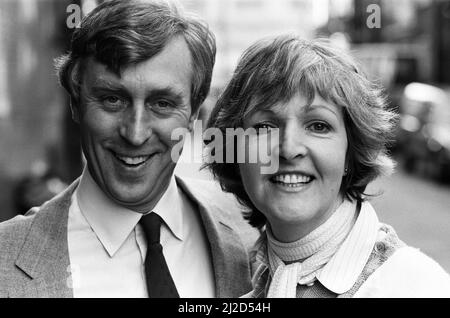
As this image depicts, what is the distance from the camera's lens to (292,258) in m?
1.72

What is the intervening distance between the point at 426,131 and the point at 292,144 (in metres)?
9.18

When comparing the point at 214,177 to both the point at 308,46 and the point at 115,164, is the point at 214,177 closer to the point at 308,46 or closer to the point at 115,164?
the point at 115,164

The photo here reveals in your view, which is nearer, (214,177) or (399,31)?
(214,177)

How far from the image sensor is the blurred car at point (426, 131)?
10.1 meters

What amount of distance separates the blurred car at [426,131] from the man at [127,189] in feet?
27.4

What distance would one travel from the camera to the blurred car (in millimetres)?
10113

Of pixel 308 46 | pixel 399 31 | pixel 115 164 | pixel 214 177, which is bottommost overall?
pixel 399 31

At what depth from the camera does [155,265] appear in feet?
5.79

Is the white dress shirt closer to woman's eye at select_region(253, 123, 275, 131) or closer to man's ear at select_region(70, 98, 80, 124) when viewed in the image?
man's ear at select_region(70, 98, 80, 124)
